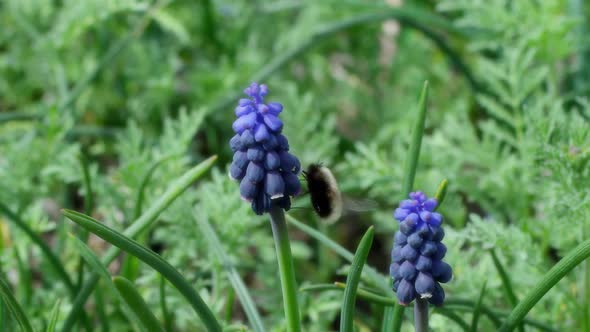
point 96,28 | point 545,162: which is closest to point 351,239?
point 545,162

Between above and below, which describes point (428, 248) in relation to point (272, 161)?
below

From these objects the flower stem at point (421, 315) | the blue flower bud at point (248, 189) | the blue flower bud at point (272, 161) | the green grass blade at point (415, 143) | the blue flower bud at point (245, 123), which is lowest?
the flower stem at point (421, 315)

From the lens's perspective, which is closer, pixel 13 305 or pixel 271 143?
pixel 271 143

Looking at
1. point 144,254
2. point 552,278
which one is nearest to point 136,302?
point 144,254

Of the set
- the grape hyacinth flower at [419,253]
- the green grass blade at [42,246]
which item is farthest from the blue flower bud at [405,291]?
the green grass blade at [42,246]

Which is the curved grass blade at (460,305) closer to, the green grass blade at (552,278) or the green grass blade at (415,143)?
the green grass blade at (415,143)

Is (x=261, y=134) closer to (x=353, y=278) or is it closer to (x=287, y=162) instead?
(x=287, y=162)
